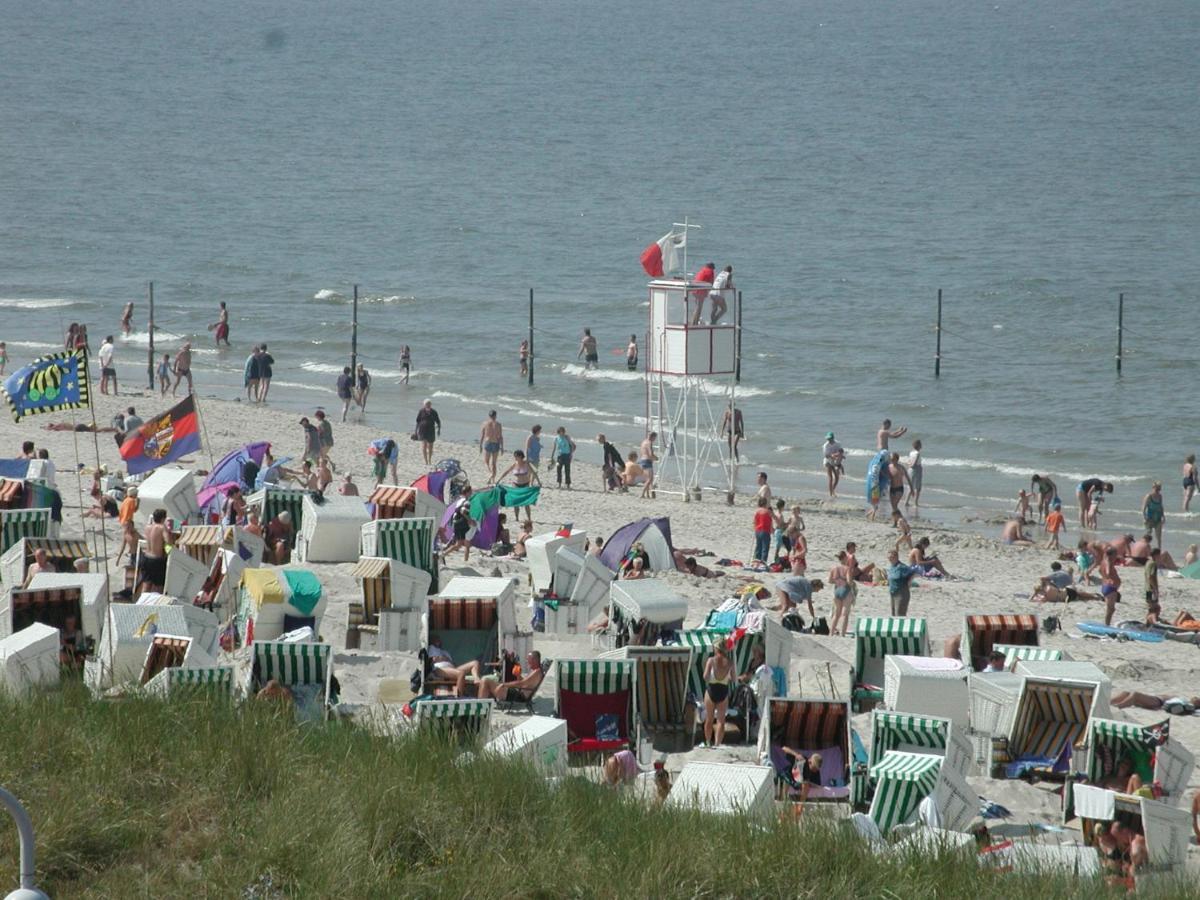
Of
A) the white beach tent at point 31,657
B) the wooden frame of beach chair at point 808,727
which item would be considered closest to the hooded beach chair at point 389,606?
the white beach tent at point 31,657

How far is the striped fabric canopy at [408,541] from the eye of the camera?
15594mm

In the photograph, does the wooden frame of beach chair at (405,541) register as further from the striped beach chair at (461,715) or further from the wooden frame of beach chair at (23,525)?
the striped beach chair at (461,715)

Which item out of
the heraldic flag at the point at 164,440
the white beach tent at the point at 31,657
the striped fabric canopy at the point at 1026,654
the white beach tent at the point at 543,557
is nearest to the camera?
the white beach tent at the point at 31,657

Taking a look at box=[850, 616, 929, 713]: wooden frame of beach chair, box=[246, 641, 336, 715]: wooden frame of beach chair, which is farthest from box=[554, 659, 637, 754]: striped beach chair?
box=[850, 616, 929, 713]: wooden frame of beach chair

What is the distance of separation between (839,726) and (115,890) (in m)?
5.83

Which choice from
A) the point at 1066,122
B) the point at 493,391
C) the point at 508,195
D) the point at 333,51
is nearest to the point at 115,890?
the point at 493,391

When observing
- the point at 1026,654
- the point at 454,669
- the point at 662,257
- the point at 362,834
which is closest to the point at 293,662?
the point at 454,669

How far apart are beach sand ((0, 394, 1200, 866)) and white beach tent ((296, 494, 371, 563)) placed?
208mm

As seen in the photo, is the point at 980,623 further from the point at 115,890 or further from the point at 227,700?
the point at 115,890

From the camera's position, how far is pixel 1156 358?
41.7 meters

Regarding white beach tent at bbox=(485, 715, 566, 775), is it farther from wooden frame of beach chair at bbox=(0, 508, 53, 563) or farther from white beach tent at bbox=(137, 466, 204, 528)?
white beach tent at bbox=(137, 466, 204, 528)

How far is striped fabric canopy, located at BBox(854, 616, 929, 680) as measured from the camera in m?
13.4

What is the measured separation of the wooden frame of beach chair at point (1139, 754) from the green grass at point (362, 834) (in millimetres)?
3682

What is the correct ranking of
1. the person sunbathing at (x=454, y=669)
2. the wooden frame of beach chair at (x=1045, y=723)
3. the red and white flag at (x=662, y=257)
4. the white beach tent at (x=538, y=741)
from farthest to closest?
the red and white flag at (x=662, y=257)
the person sunbathing at (x=454, y=669)
the wooden frame of beach chair at (x=1045, y=723)
the white beach tent at (x=538, y=741)
